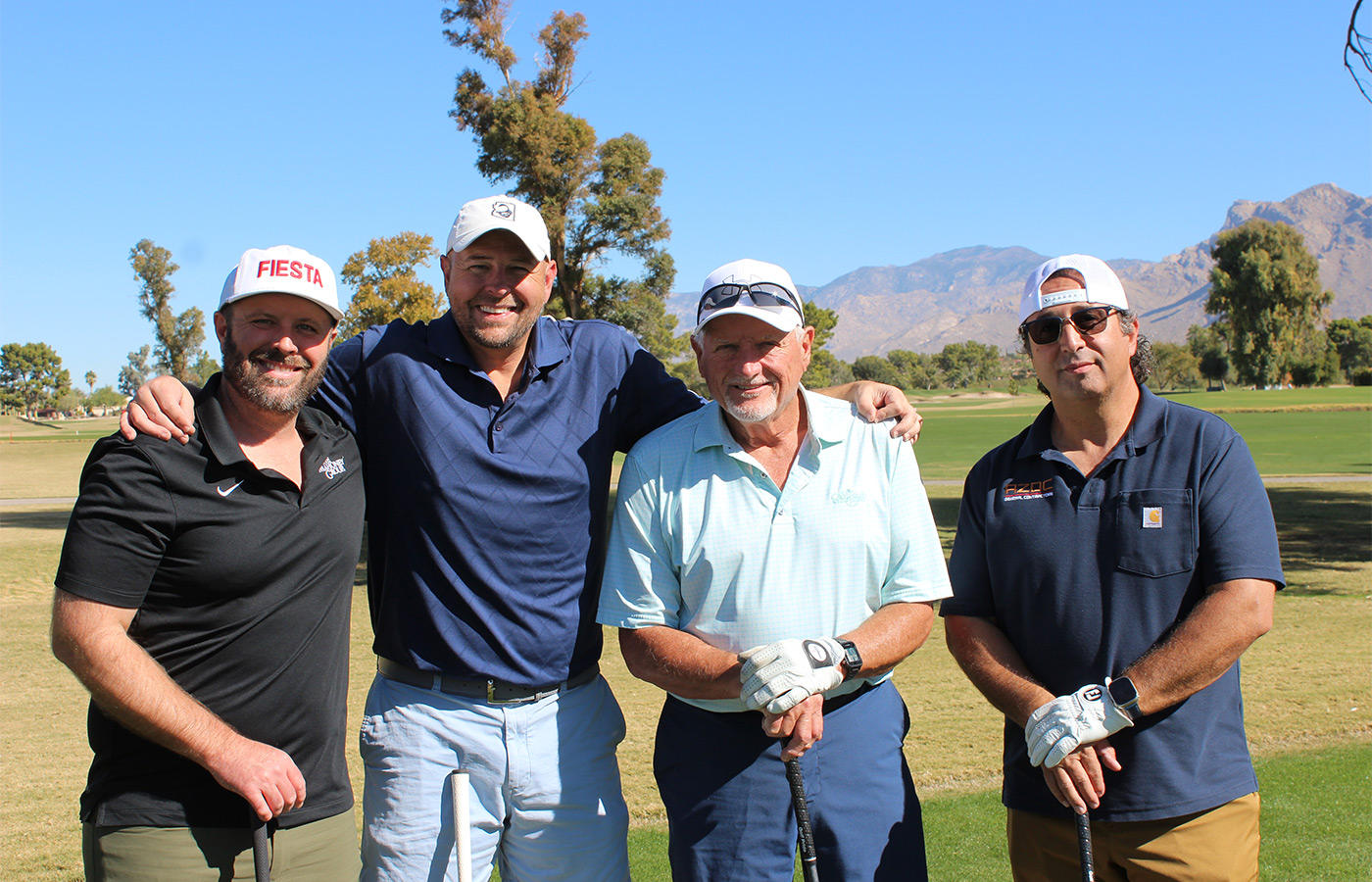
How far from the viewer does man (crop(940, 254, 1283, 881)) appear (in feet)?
9.75

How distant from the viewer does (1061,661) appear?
10.2 feet

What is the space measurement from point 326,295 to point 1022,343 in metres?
2.32

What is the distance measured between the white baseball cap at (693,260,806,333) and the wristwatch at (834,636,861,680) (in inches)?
39.1

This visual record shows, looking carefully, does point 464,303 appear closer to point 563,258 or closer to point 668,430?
point 668,430

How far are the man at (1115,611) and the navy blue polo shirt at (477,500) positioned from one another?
129 centimetres

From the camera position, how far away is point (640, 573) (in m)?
3.18

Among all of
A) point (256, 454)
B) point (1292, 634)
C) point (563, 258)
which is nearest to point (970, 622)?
point (256, 454)

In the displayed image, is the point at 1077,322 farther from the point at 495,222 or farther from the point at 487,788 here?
the point at 487,788

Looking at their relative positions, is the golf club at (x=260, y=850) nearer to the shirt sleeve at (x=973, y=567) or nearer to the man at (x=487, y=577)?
the man at (x=487, y=577)

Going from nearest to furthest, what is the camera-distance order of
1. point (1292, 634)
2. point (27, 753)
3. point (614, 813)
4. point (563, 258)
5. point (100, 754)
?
1. point (100, 754)
2. point (614, 813)
3. point (27, 753)
4. point (1292, 634)
5. point (563, 258)

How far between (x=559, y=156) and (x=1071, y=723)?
27.7 m

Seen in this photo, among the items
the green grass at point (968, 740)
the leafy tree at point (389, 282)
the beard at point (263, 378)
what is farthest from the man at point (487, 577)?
the leafy tree at point (389, 282)

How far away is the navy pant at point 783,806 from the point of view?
3.07 meters

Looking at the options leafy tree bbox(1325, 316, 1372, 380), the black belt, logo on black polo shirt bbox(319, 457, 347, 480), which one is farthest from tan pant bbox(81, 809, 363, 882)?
leafy tree bbox(1325, 316, 1372, 380)
